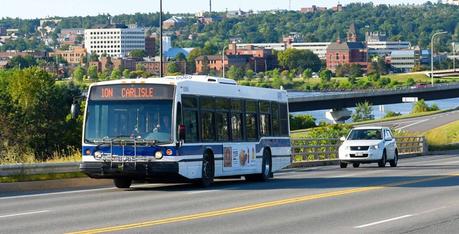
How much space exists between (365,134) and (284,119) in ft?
32.2

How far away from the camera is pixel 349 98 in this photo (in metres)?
144

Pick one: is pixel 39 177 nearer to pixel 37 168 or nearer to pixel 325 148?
pixel 37 168

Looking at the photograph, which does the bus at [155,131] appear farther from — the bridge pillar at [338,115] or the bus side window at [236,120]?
the bridge pillar at [338,115]

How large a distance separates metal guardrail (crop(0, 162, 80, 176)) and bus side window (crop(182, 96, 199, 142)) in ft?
12.0

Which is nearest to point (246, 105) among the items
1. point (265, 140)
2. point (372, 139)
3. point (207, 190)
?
point (265, 140)

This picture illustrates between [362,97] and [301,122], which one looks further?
[362,97]

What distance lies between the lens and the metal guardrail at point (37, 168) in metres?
28.4

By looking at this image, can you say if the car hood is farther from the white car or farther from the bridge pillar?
the bridge pillar

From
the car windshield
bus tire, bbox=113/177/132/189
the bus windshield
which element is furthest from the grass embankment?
the bus windshield

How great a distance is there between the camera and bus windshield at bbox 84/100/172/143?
2725 cm

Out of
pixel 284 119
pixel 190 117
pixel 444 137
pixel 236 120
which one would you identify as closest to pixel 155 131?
pixel 190 117

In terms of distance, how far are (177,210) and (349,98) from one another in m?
123

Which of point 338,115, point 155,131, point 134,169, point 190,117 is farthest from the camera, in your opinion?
point 338,115

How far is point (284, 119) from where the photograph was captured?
35.5 meters
